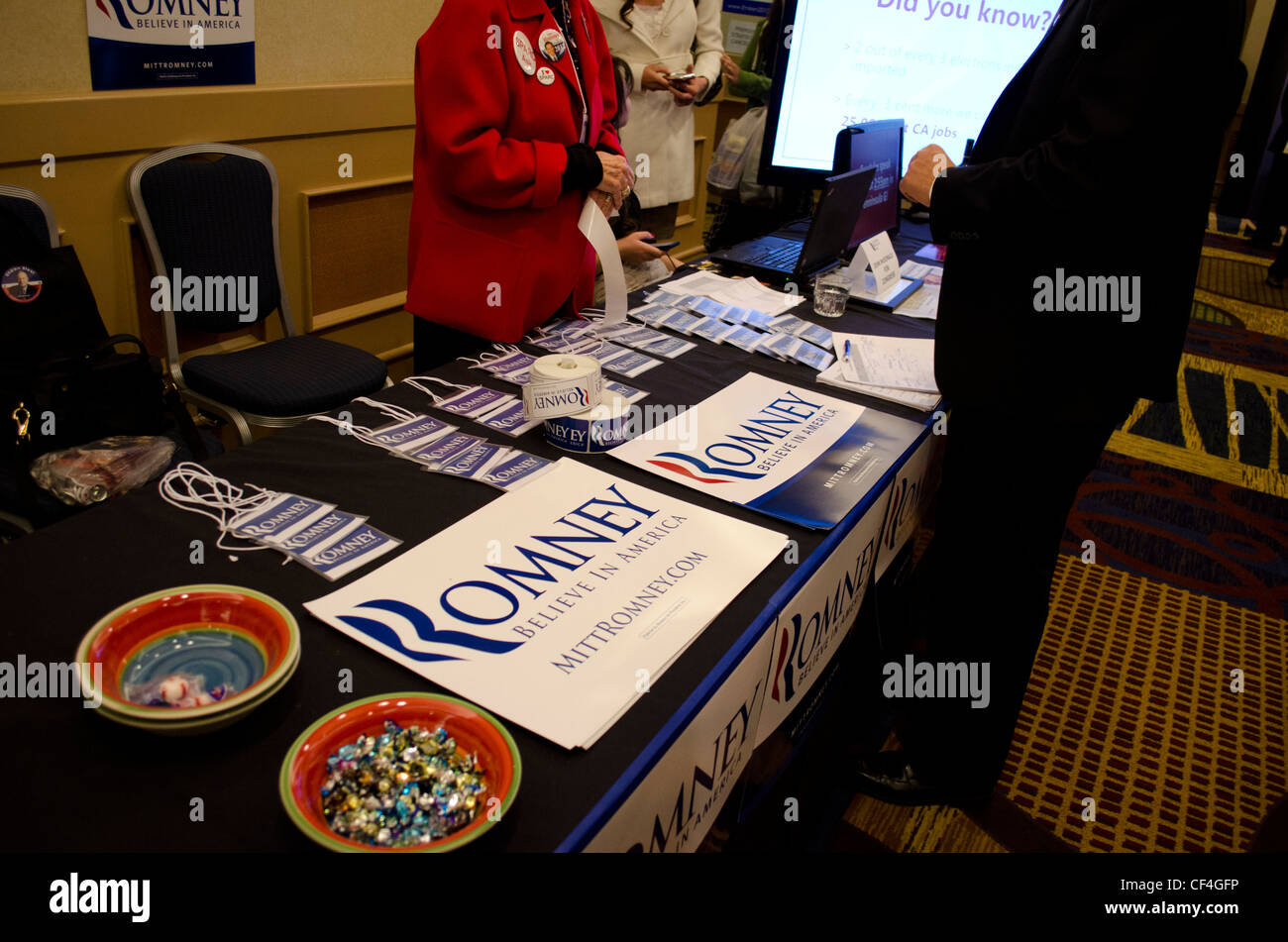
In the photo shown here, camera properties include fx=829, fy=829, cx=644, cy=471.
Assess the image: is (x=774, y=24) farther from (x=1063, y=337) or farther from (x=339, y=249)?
(x=1063, y=337)

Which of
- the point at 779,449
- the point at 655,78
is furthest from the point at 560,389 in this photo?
the point at 655,78

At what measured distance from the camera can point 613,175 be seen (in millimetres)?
1675

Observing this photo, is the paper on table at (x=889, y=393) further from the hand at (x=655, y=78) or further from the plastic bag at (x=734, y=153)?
the hand at (x=655, y=78)

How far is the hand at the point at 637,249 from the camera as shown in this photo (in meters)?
1.88

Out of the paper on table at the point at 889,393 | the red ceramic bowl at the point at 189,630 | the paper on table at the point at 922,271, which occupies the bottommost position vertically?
the red ceramic bowl at the point at 189,630

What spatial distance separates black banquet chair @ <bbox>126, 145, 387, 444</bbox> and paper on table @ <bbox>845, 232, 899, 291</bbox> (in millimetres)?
1234

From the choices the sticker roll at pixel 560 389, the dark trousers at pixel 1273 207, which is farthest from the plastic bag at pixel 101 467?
the dark trousers at pixel 1273 207

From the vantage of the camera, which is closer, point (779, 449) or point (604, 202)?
point (779, 449)

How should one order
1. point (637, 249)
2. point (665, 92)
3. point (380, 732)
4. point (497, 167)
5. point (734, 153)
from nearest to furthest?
point (380, 732), point (497, 167), point (637, 249), point (734, 153), point (665, 92)

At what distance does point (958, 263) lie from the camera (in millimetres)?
1289

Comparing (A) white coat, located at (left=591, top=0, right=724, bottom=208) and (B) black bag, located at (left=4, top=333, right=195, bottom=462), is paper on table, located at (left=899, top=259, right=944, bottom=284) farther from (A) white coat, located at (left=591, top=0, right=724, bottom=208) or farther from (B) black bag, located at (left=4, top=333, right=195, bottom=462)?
(B) black bag, located at (left=4, top=333, right=195, bottom=462)

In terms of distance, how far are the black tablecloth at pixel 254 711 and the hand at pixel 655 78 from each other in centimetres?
217

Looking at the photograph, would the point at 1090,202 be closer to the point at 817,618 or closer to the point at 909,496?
the point at 909,496

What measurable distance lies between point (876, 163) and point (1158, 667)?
153cm
